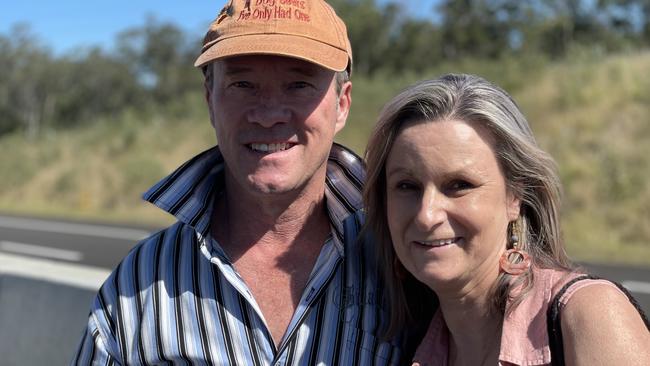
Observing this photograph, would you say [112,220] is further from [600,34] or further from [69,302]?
[600,34]

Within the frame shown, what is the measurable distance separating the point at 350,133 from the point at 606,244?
9757 millimetres

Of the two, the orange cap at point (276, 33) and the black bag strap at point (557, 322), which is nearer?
the black bag strap at point (557, 322)

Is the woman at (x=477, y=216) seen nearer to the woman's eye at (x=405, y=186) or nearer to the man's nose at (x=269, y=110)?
the woman's eye at (x=405, y=186)

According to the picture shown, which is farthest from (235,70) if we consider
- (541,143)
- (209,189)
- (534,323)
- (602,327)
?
(541,143)

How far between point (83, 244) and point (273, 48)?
12.5 metres

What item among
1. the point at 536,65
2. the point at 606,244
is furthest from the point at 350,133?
the point at 606,244

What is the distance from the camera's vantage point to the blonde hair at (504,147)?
1.96 m

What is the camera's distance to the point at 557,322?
1.78m

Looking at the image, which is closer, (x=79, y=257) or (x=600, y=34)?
(x=79, y=257)

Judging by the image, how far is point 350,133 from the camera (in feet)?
70.9

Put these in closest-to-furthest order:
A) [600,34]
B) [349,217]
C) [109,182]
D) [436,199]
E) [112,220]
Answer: [436,199]
[349,217]
[112,220]
[109,182]
[600,34]

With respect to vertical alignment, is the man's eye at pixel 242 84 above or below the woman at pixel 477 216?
above

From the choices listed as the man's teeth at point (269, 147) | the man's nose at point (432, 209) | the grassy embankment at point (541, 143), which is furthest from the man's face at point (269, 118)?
the grassy embankment at point (541, 143)

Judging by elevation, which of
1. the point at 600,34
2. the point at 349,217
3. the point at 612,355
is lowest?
the point at 612,355
